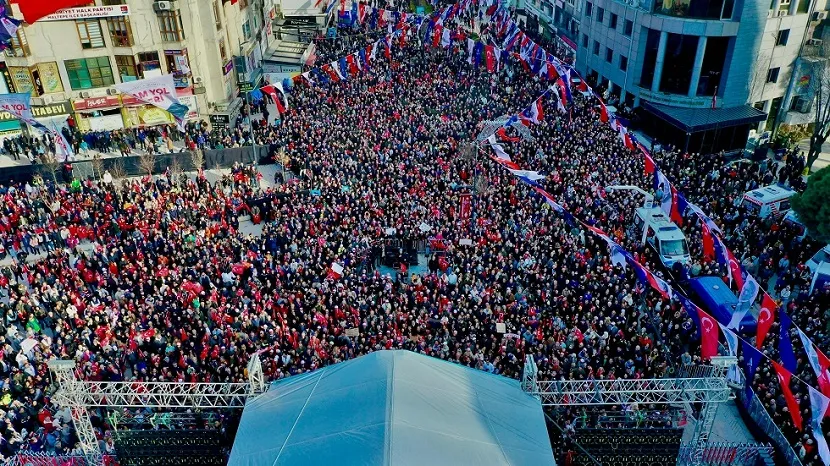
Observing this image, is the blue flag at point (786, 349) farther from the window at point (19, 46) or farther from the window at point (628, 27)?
the window at point (19, 46)

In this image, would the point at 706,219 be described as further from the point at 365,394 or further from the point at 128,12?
the point at 128,12

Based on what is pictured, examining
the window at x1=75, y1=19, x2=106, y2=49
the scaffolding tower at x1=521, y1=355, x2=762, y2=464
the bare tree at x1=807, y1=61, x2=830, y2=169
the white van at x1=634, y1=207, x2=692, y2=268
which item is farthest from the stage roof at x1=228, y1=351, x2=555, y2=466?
the window at x1=75, y1=19, x2=106, y2=49

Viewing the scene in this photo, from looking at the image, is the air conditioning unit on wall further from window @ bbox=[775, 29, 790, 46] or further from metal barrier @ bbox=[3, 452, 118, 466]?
window @ bbox=[775, 29, 790, 46]

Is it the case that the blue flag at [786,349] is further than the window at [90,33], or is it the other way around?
the window at [90,33]

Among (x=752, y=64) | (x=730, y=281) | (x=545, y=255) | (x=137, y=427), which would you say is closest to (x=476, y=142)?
(x=545, y=255)

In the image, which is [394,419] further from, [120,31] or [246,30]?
[246,30]

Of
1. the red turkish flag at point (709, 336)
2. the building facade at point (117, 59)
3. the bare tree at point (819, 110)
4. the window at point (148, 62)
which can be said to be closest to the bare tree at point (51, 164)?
the building facade at point (117, 59)

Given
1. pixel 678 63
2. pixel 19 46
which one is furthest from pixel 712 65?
pixel 19 46
